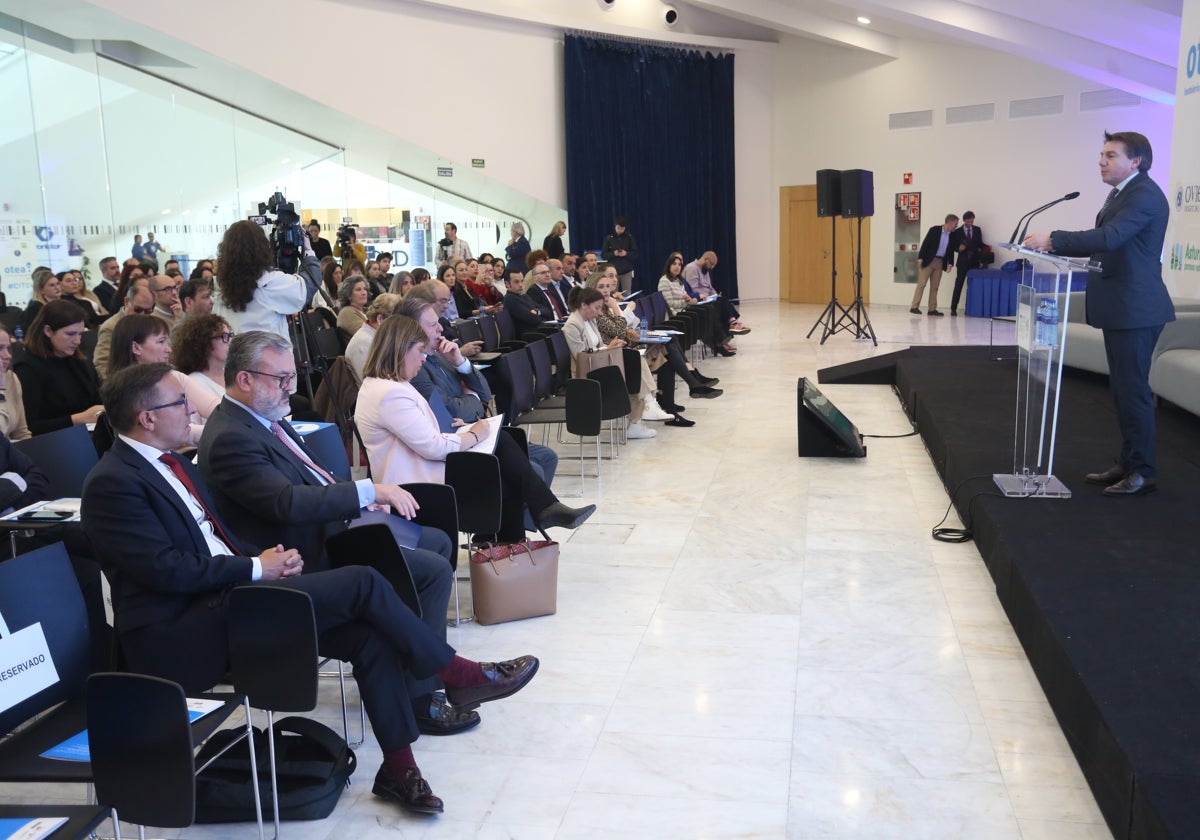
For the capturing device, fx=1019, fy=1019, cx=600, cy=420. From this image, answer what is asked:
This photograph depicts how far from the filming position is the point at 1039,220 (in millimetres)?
15352

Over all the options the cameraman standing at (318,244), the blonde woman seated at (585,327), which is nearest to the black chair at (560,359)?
the blonde woman seated at (585,327)

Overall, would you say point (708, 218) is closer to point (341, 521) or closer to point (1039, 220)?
point (1039, 220)

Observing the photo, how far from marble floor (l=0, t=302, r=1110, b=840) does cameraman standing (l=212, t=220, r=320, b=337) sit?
1934 millimetres

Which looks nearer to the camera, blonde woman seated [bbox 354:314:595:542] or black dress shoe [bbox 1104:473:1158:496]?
blonde woman seated [bbox 354:314:595:542]

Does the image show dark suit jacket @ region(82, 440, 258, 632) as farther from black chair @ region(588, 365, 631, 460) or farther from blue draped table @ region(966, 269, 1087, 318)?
blue draped table @ region(966, 269, 1087, 318)

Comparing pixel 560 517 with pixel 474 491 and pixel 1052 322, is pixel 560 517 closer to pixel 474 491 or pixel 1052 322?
pixel 474 491

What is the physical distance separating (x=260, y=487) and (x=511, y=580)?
4.31 feet

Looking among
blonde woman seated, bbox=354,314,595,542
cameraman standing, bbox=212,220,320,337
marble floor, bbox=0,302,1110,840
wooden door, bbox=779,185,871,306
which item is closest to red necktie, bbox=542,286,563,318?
marble floor, bbox=0,302,1110,840

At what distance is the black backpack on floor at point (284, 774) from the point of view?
2.71m

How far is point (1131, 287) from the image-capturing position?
4461 mm

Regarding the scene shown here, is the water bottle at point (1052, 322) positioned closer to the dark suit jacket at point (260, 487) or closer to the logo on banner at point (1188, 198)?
the dark suit jacket at point (260, 487)

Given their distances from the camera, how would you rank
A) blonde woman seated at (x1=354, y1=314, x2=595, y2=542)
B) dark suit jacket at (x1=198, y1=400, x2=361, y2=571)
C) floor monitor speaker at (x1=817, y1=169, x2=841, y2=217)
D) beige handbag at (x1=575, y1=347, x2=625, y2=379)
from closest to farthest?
dark suit jacket at (x1=198, y1=400, x2=361, y2=571) < blonde woman seated at (x1=354, y1=314, x2=595, y2=542) < beige handbag at (x1=575, y1=347, x2=625, y2=379) < floor monitor speaker at (x1=817, y1=169, x2=841, y2=217)

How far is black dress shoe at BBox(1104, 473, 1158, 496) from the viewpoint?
15.2 feet

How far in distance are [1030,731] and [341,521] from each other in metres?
2.24
